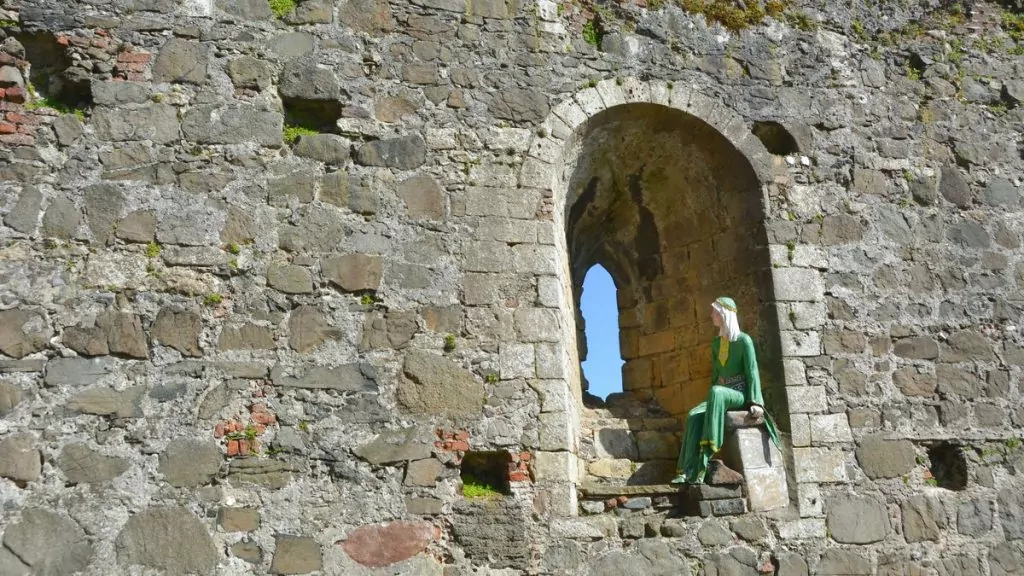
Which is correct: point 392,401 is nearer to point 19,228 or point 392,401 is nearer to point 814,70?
point 19,228

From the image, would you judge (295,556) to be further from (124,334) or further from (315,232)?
(315,232)

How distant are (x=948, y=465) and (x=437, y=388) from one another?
361 cm

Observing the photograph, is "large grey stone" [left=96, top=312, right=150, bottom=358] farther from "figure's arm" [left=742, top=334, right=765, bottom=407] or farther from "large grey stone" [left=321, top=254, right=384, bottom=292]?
"figure's arm" [left=742, top=334, right=765, bottom=407]

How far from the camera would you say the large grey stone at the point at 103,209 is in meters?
5.39

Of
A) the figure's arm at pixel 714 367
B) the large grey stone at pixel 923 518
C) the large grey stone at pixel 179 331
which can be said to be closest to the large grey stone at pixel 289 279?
the large grey stone at pixel 179 331

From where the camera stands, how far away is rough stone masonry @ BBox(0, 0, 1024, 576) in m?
5.18

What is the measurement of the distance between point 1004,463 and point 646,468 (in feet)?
8.07

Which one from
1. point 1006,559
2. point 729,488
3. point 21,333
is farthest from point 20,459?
point 1006,559

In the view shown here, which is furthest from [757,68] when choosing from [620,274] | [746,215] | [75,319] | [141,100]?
[75,319]

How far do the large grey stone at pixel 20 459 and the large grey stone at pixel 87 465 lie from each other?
12 cm

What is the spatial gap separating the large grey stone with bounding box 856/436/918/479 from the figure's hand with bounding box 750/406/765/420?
808mm

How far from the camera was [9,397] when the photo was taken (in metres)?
5.01

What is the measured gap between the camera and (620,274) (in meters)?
7.61

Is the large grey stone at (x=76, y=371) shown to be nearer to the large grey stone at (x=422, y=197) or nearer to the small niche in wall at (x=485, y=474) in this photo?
the large grey stone at (x=422, y=197)
